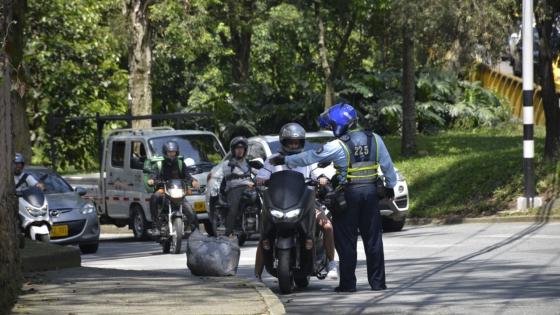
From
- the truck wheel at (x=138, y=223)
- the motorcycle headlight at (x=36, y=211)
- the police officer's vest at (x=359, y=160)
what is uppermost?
the police officer's vest at (x=359, y=160)

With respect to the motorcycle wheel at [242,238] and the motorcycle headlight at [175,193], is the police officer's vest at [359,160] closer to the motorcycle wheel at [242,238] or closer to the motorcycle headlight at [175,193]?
the motorcycle wheel at [242,238]

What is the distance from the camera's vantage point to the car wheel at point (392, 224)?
23.3m

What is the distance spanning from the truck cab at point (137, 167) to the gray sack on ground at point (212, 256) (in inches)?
402

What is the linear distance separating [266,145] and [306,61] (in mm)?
27731

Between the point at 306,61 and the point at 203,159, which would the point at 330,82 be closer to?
the point at 203,159

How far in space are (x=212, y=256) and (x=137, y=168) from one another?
1161cm

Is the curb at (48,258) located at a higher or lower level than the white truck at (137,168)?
lower

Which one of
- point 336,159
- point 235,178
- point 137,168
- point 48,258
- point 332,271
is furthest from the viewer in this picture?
point 137,168

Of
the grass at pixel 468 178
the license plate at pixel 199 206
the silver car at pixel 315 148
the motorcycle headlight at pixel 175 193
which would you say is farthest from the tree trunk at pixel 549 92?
the motorcycle headlight at pixel 175 193

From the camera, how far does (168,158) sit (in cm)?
2144

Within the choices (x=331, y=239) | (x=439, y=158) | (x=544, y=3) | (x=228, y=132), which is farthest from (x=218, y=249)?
(x=228, y=132)

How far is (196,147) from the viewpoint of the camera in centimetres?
2578

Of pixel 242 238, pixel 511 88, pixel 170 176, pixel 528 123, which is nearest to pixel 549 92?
pixel 528 123

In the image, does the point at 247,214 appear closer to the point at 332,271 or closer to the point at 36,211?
the point at 36,211
